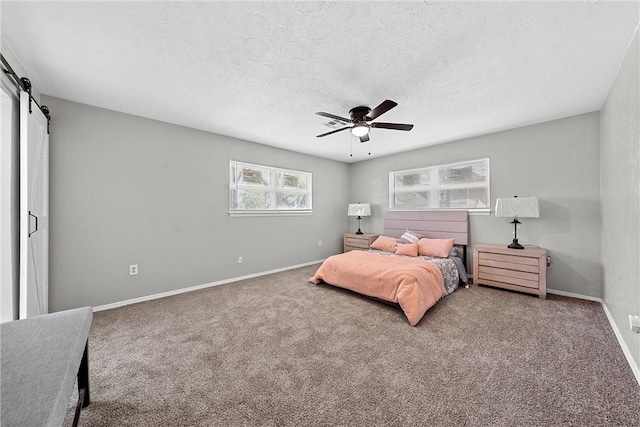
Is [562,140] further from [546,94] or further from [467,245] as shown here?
[467,245]

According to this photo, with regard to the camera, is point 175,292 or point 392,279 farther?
point 175,292

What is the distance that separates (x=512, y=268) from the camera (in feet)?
10.8

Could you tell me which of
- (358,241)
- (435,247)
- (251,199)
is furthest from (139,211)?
(435,247)

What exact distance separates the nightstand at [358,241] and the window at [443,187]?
0.82 meters

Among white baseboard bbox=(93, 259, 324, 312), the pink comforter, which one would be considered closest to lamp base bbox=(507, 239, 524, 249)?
the pink comforter

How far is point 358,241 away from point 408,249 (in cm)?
138

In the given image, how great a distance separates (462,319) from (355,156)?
12.2 feet

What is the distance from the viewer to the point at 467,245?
4.11m

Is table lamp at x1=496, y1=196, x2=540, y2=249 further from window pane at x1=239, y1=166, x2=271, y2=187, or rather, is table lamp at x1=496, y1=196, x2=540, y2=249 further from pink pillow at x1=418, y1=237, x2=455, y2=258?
window pane at x1=239, y1=166, x2=271, y2=187

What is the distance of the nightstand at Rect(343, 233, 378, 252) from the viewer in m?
5.11

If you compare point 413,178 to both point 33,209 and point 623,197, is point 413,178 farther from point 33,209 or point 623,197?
point 33,209

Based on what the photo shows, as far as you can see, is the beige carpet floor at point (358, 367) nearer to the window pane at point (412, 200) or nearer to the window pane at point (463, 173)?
the window pane at point (463, 173)

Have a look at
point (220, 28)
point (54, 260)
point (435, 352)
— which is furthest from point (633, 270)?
point (54, 260)

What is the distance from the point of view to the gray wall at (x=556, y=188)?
310 cm
